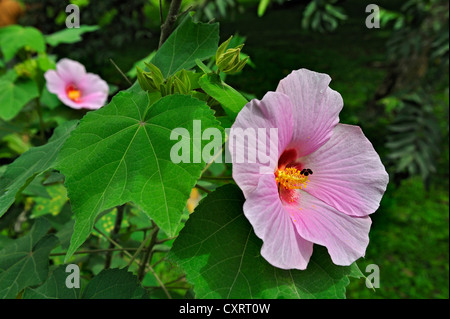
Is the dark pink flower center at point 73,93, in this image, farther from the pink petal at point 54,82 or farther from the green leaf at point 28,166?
the green leaf at point 28,166

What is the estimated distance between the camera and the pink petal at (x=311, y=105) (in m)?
0.51

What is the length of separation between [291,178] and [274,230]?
0.36ft

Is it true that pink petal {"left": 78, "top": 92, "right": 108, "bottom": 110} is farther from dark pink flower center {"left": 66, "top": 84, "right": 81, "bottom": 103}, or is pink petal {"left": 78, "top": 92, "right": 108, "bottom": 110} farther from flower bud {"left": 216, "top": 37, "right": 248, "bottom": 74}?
flower bud {"left": 216, "top": 37, "right": 248, "bottom": 74}

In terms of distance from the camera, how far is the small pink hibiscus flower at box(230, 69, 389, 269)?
18.0 inches

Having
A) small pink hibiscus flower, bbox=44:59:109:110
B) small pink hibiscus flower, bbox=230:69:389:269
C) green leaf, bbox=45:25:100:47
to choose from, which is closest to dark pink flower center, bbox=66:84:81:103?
small pink hibiscus flower, bbox=44:59:109:110

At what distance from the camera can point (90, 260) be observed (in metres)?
1.15

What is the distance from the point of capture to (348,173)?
1.72 ft

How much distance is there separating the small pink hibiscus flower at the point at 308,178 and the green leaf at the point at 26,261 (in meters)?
0.45

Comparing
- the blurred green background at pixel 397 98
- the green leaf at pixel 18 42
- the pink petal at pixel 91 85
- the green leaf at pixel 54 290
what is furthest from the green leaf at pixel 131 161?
the green leaf at pixel 18 42

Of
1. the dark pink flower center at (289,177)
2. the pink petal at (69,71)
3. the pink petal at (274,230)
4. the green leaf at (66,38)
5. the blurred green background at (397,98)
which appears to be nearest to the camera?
the pink petal at (274,230)

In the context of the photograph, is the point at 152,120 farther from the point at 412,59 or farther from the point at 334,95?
the point at 412,59

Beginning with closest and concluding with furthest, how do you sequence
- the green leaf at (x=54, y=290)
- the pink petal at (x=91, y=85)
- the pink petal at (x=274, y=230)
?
the pink petal at (x=274, y=230) → the green leaf at (x=54, y=290) → the pink petal at (x=91, y=85)
